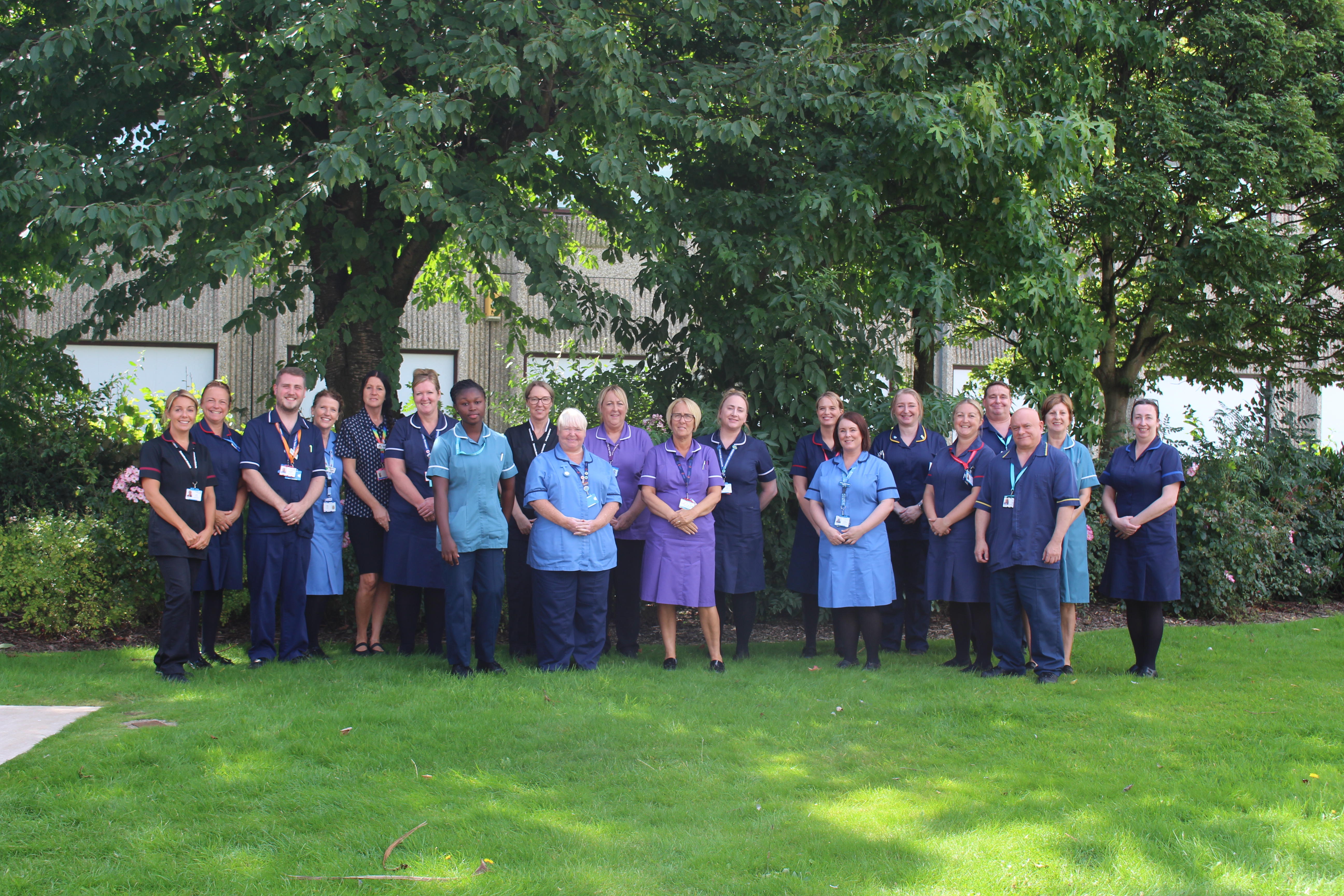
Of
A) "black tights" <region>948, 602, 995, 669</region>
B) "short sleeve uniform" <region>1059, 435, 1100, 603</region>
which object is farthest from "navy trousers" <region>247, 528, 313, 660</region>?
"short sleeve uniform" <region>1059, 435, 1100, 603</region>

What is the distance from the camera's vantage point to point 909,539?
7.95 m

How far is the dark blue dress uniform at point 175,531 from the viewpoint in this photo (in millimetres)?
6543

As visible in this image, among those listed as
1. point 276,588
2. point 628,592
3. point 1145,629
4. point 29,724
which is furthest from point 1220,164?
point 29,724

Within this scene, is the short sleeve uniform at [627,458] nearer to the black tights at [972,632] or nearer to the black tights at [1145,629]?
the black tights at [972,632]

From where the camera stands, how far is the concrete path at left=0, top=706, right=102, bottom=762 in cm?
496

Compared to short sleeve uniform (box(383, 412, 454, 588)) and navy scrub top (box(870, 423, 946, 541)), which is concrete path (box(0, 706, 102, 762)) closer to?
short sleeve uniform (box(383, 412, 454, 588))

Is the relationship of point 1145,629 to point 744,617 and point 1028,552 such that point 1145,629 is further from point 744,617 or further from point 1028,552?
point 744,617

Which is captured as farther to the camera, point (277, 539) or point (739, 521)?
point (739, 521)

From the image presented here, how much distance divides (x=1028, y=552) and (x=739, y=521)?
1937mm

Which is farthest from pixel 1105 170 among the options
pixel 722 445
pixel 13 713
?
pixel 13 713

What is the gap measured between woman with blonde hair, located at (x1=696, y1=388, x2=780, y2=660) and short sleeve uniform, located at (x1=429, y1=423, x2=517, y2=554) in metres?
1.48

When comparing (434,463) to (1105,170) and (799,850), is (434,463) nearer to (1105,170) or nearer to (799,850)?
(799,850)

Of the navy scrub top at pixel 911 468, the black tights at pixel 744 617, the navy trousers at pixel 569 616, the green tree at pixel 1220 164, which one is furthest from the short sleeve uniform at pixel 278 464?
the green tree at pixel 1220 164

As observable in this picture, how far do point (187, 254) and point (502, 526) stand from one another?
10.4ft
